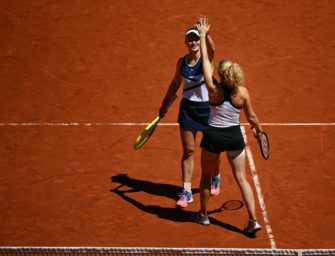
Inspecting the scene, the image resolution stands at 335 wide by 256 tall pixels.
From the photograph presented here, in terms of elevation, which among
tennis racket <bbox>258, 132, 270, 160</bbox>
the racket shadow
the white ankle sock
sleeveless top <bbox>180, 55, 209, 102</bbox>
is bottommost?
the racket shadow

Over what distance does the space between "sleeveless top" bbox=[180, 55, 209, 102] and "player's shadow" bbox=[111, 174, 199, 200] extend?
4.95 feet

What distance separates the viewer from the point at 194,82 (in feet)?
30.1

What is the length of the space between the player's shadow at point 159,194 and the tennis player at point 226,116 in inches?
36.7

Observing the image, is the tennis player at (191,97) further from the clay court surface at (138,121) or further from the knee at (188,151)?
the clay court surface at (138,121)

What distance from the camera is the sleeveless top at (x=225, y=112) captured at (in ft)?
27.3

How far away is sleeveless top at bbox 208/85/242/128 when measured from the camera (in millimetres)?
8336

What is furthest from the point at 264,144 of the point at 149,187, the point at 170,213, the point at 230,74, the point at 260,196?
the point at 149,187

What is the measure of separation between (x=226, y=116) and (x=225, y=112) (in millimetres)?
55

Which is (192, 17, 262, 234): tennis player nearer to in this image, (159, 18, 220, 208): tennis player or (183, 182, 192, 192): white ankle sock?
(159, 18, 220, 208): tennis player

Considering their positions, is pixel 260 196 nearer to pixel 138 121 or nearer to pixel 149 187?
pixel 149 187

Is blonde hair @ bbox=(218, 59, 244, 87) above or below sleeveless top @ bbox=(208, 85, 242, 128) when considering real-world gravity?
above

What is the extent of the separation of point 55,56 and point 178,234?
6144 mm

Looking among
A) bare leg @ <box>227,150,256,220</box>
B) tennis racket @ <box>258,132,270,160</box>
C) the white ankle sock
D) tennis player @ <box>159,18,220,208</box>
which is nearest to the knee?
tennis player @ <box>159,18,220,208</box>

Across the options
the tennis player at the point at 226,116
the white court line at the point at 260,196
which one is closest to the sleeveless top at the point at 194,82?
the tennis player at the point at 226,116
